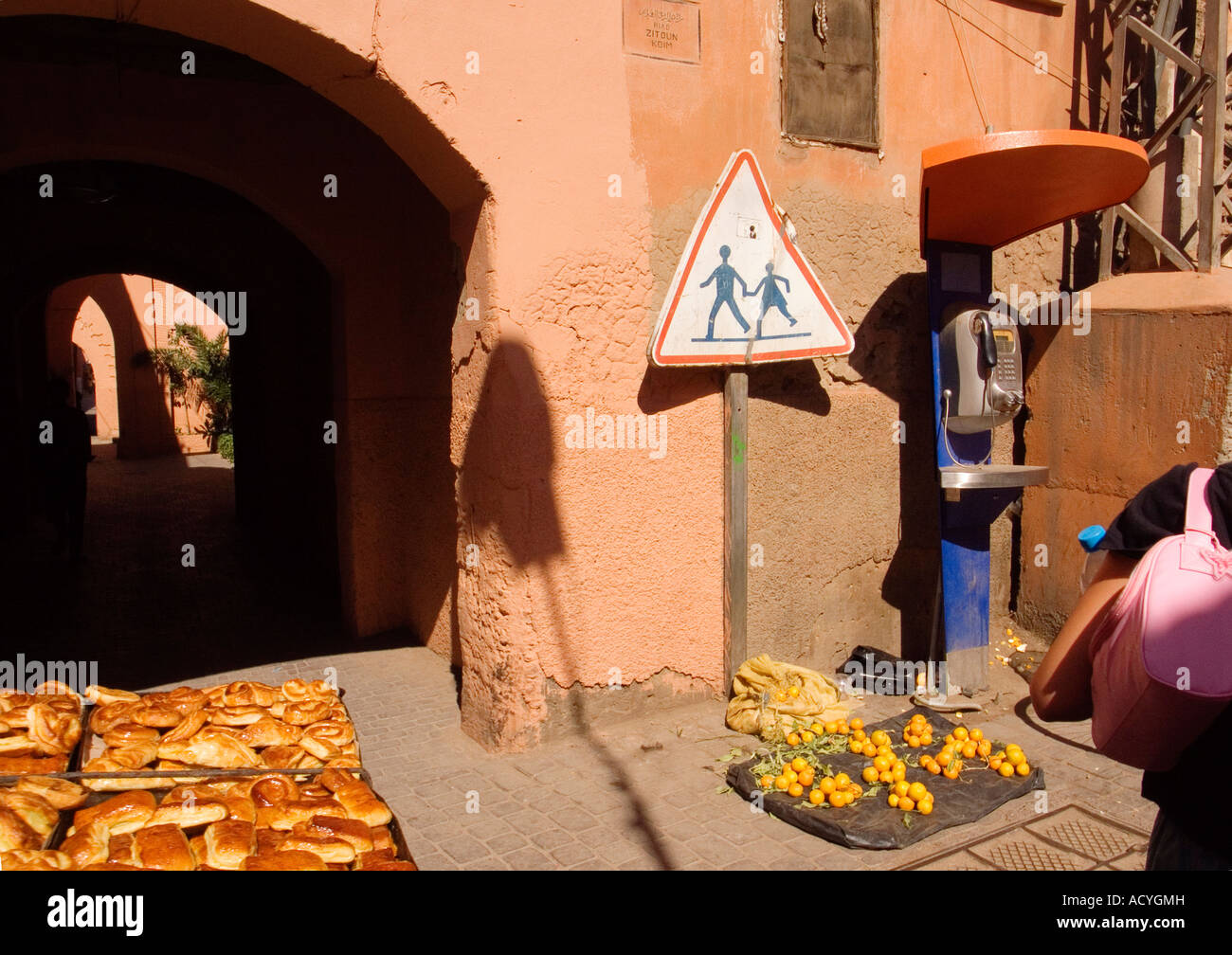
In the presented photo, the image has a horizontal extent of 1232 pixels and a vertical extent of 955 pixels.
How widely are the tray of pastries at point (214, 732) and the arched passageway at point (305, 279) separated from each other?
238cm

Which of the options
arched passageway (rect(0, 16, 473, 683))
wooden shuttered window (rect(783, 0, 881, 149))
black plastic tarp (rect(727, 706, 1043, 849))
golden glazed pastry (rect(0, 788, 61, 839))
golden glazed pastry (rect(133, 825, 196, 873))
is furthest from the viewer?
arched passageway (rect(0, 16, 473, 683))

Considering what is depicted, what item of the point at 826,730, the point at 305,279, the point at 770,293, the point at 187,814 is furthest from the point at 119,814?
the point at 305,279

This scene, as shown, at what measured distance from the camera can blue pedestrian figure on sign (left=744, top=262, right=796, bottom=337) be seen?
5.24 meters

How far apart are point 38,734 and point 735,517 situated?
3.42m

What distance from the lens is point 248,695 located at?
400 cm

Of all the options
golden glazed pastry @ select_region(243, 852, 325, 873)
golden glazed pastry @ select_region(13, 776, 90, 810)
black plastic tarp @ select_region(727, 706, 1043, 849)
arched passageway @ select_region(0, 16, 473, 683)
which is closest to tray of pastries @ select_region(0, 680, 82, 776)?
golden glazed pastry @ select_region(13, 776, 90, 810)

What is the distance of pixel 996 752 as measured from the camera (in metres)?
4.75

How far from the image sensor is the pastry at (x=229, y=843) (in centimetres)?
252

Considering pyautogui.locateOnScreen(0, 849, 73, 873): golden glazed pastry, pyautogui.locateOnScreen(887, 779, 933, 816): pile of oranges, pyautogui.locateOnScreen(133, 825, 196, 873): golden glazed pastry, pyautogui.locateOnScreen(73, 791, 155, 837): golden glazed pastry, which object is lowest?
pyautogui.locateOnScreen(887, 779, 933, 816): pile of oranges

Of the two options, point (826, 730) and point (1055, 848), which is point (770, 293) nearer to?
point (826, 730)

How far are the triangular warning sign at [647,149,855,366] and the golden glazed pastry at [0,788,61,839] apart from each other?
3277mm

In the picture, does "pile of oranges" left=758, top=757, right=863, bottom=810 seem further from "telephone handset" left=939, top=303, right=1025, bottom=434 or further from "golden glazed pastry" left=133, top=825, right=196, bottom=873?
"golden glazed pastry" left=133, top=825, right=196, bottom=873

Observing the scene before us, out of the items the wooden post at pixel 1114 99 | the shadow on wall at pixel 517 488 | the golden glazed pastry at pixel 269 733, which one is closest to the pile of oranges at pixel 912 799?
the shadow on wall at pixel 517 488
